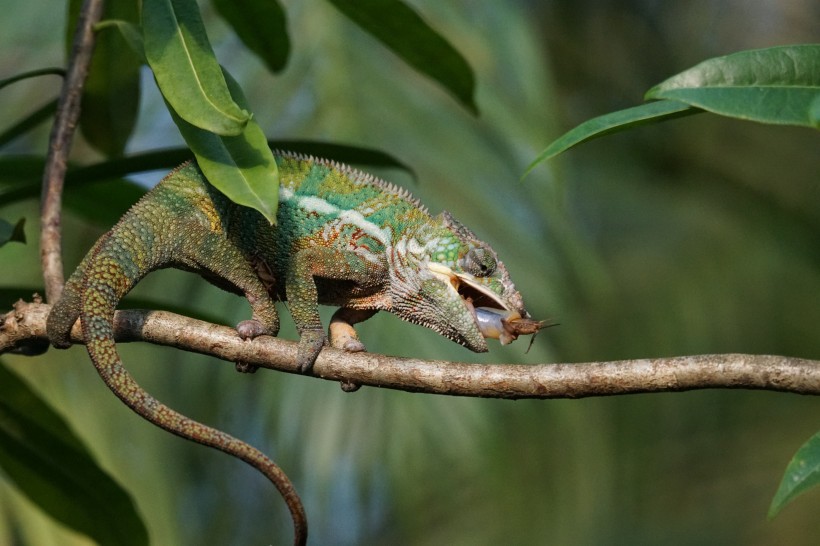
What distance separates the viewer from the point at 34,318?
1.84 metres

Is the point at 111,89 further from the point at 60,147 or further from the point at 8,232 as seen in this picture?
the point at 8,232

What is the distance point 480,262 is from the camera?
7.02 ft

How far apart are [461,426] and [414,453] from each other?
0.75 feet

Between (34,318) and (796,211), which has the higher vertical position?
(796,211)

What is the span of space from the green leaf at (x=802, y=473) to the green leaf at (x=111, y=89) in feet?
6.65

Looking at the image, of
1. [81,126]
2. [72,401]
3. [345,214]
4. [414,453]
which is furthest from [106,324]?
[72,401]

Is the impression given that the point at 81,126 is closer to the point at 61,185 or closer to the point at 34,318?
the point at 61,185

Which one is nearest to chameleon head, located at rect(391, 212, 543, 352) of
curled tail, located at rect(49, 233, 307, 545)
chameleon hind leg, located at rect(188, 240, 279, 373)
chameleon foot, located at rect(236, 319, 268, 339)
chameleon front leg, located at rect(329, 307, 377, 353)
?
chameleon front leg, located at rect(329, 307, 377, 353)

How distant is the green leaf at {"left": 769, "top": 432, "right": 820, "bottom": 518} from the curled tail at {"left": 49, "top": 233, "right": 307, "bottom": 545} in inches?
31.7

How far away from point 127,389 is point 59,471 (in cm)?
65

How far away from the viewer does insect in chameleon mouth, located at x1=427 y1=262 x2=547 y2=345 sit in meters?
2.01

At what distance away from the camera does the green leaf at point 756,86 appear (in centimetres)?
131

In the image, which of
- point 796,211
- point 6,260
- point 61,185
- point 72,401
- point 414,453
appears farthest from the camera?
point 796,211

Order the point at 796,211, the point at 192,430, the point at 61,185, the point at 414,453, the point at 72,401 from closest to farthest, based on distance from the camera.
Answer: the point at 192,430
the point at 61,185
the point at 414,453
the point at 72,401
the point at 796,211
